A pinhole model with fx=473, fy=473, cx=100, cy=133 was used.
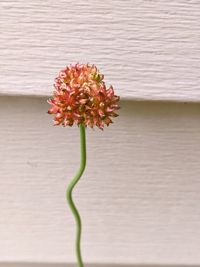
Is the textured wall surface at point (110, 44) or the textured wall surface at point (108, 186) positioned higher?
the textured wall surface at point (110, 44)

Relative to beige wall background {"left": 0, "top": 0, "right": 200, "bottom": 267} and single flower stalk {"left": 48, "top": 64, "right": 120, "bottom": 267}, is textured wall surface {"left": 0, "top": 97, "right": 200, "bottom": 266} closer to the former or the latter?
beige wall background {"left": 0, "top": 0, "right": 200, "bottom": 267}

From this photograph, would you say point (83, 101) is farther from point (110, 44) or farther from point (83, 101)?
point (110, 44)

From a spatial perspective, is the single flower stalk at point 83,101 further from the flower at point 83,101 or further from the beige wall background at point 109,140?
the beige wall background at point 109,140

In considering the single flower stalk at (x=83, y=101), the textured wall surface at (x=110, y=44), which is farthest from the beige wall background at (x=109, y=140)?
the single flower stalk at (x=83, y=101)

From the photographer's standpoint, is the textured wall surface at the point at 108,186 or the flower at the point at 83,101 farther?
the textured wall surface at the point at 108,186

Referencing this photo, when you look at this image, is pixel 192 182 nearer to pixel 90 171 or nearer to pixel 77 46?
pixel 90 171

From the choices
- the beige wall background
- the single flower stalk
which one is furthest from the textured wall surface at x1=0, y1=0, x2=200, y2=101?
the single flower stalk
